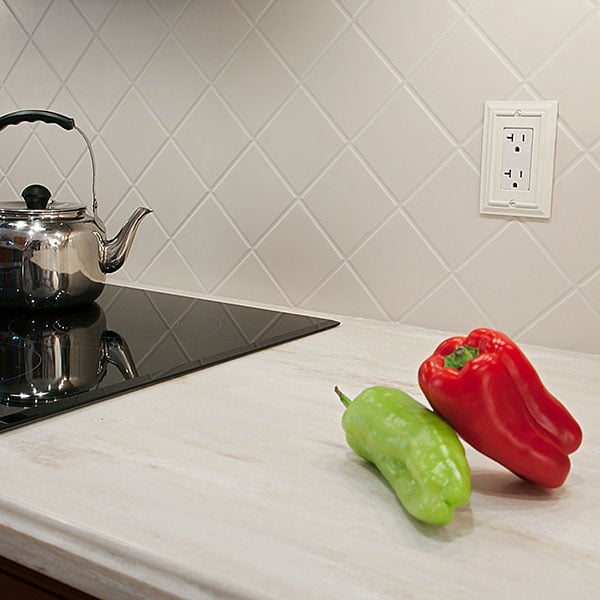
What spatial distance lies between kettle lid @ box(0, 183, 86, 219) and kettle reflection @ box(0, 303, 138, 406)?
15cm

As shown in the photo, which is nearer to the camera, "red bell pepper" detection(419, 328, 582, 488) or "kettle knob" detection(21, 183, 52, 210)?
"red bell pepper" detection(419, 328, 582, 488)

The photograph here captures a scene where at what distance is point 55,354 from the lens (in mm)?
1078

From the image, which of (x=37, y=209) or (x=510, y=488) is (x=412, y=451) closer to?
(x=510, y=488)

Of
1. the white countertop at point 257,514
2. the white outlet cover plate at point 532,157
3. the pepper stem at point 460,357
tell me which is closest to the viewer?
the white countertop at point 257,514

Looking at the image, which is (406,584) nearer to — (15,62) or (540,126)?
(540,126)

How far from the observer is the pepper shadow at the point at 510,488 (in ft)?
2.18

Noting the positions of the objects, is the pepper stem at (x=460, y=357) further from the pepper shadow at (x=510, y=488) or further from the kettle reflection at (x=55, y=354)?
the kettle reflection at (x=55, y=354)

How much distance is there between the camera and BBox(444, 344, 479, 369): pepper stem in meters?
0.66

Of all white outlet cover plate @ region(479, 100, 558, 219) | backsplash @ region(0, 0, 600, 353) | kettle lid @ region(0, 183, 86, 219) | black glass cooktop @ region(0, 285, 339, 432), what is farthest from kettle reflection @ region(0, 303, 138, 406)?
white outlet cover plate @ region(479, 100, 558, 219)

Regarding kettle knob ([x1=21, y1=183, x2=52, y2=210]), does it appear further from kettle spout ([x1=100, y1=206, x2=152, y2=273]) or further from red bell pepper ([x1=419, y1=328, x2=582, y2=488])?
red bell pepper ([x1=419, y1=328, x2=582, y2=488])

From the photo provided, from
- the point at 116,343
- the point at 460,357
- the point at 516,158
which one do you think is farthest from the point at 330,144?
the point at 460,357

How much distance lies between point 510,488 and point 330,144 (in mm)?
734

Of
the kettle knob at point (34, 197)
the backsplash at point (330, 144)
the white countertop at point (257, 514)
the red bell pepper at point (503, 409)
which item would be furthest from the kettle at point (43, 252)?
the red bell pepper at point (503, 409)

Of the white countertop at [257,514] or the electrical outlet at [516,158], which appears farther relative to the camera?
the electrical outlet at [516,158]
